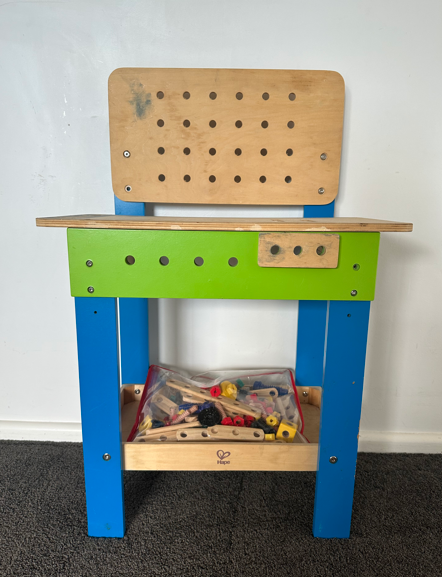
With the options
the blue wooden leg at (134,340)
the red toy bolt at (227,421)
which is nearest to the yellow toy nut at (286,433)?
the red toy bolt at (227,421)

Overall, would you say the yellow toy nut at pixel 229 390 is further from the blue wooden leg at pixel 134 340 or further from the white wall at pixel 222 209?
the blue wooden leg at pixel 134 340

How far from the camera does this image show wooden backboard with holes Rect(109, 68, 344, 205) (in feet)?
3.60

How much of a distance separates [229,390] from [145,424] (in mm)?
245

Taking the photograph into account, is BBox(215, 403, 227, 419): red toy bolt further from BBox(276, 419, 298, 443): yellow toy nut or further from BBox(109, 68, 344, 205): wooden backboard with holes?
BBox(109, 68, 344, 205): wooden backboard with holes

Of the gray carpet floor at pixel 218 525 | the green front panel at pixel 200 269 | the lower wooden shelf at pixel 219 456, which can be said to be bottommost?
the gray carpet floor at pixel 218 525

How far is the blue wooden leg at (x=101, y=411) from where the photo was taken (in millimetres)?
888

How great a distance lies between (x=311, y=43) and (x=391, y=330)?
872mm

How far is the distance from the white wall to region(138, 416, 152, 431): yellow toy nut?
0.30 m

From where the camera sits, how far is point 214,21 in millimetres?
1124

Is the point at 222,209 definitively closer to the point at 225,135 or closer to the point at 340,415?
the point at 225,135

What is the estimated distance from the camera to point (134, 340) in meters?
1.26

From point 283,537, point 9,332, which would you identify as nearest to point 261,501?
point 283,537

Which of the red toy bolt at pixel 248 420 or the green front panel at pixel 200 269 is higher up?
the green front panel at pixel 200 269

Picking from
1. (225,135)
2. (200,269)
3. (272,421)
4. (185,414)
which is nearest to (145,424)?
(185,414)
